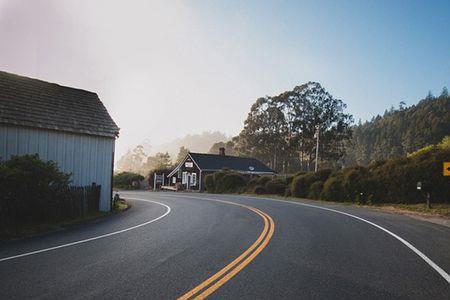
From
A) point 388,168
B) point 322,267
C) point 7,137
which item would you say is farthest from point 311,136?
point 322,267

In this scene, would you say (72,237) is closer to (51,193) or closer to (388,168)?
(51,193)

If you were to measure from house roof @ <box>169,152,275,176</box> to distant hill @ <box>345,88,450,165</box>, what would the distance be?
37.9 m

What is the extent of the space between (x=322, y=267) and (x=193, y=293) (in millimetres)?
2671

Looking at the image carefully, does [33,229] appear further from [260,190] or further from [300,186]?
[260,190]

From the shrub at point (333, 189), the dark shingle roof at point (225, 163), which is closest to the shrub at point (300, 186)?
the shrub at point (333, 189)

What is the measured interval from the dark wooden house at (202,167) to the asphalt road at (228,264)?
1598 inches

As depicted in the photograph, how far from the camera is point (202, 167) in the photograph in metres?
52.2

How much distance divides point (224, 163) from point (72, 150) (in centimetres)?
3983

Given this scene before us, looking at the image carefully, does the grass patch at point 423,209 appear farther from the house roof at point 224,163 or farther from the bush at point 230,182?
the house roof at point 224,163

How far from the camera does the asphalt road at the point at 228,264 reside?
514 cm

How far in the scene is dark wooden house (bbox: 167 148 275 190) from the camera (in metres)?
52.3

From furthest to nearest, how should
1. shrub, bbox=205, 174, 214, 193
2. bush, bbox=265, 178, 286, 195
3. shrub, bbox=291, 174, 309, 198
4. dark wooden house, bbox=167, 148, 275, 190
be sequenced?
dark wooden house, bbox=167, 148, 275, 190 → shrub, bbox=205, 174, 214, 193 → bush, bbox=265, 178, 286, 195 → shrub, bbox=291, 174, 309, 198

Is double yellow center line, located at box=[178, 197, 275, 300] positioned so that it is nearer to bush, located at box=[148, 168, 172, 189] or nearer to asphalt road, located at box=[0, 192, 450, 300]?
asphalt road, located at box=[0, 192, 450, 300]

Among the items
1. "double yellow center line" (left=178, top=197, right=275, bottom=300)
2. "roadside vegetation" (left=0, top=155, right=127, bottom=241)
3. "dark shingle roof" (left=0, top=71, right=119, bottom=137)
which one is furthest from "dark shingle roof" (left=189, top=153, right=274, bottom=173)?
"double yellow center line" (left=178, top=197, right=275, bottom=300)
